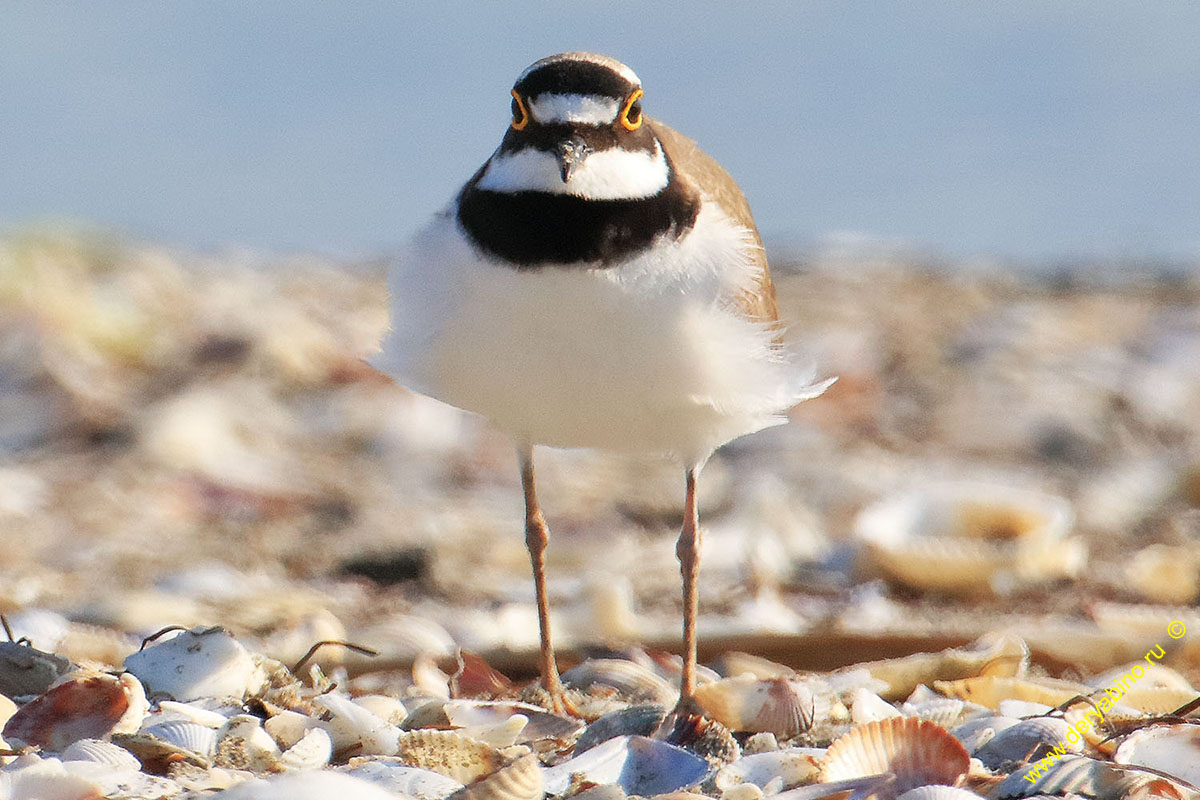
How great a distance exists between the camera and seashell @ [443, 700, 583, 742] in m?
2.84

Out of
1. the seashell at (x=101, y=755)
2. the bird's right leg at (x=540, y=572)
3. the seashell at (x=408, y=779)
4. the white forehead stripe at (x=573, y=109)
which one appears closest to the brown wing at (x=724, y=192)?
the white forehead stripe at (x=573, y=109)

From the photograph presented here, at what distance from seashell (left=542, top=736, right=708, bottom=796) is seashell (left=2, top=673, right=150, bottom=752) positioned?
72cm

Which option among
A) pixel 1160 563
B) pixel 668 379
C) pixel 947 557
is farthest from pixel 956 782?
pixel 1160 563

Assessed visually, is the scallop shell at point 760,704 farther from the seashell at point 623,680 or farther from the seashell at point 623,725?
the seashell at point 623,680

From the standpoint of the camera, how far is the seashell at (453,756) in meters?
2.49

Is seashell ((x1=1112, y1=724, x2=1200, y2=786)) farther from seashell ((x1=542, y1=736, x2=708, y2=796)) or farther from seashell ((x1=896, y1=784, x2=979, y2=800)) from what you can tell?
seashell ((x1=542, y1=736, x2=708, y2=796))

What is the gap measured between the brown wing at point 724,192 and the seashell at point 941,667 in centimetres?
80

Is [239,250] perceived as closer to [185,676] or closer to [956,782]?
[185,676]

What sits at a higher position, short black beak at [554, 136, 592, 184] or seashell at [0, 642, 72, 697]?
short black beak at [554, 136, 592, 184]

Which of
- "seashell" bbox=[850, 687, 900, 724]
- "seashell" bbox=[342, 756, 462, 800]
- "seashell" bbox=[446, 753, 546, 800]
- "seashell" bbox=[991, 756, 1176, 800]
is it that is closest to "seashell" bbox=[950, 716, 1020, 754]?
"seashell" bbox=[850, 687, 900, 724]

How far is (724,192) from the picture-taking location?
3395 millimetres

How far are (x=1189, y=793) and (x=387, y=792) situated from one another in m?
1.22

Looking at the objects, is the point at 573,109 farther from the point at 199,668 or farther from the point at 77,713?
the point at 77,713

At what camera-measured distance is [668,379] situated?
3037 mm
